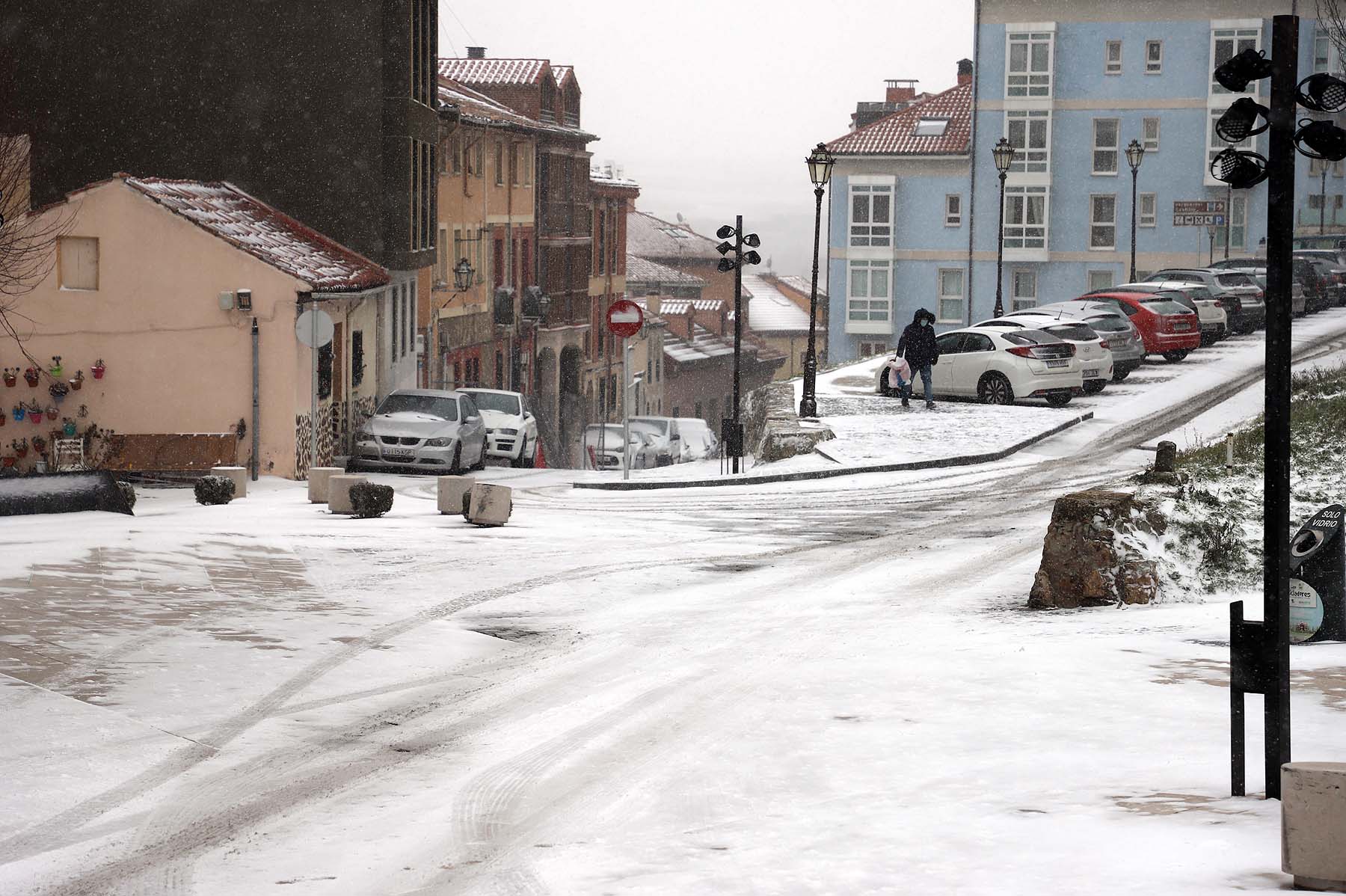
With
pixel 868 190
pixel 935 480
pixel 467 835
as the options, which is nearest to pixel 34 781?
pixel 467 835

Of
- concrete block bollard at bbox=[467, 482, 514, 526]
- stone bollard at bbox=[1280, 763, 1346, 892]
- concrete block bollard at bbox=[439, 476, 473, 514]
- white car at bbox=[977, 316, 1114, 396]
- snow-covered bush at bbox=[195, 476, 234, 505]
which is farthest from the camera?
white car at bbox=[977, 316, 1114, 396]

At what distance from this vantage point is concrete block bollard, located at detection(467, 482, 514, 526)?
63.4 feet

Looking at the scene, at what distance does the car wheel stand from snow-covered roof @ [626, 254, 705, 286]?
184 ft

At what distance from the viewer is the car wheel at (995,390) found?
3194 cm

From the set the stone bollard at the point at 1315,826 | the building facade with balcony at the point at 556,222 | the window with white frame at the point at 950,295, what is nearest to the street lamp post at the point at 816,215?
the stone bollard at the point at 1315,826

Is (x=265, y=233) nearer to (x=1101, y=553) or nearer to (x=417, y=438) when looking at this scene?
(x=417, y=438)

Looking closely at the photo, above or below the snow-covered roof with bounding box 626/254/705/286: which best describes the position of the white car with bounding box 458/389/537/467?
below

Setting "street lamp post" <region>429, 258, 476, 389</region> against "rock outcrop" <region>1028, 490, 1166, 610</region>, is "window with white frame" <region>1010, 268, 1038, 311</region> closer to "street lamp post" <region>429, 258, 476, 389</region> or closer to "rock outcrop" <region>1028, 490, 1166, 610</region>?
"street lamp post" <region>429, 258, 476, 389</region>

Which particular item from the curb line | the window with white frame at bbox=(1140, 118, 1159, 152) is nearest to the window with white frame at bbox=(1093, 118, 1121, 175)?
the window with white frame at bbox=(1140, 118, 1159, 152)

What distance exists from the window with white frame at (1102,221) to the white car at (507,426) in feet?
121

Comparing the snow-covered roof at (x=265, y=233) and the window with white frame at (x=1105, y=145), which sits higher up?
the window with white frame at (x=1105, y=145)

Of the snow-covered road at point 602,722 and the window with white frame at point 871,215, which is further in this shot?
the window with white frame at point 871,215

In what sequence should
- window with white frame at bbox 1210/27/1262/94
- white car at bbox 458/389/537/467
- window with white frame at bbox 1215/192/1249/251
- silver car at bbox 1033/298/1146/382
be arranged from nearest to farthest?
1. white car at bbox 458/389/537/467
2. silver car at bbox 1033/298/1146/382
3. window with white frame at bbox 1210/27/1262/94
4. window with white frame at bbox 1215/192/1249/251

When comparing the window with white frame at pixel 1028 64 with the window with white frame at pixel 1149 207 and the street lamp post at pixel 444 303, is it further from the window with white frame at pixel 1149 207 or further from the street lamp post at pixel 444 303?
the street lamp post at pixel 444 303
